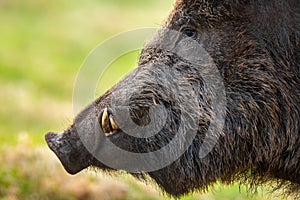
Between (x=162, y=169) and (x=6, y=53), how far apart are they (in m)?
12.2

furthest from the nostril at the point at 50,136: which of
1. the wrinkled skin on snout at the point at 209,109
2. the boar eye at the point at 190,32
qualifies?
the boar eye at the point at 190,32

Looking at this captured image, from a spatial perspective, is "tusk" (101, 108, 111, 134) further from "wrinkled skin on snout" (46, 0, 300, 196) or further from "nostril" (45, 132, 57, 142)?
"nostril" (45, 132, 57, 142)

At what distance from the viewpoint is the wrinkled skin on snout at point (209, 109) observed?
5.21 m

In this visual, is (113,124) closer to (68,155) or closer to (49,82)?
(68,155)

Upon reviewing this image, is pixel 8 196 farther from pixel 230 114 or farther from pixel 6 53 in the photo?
pixel 6 53

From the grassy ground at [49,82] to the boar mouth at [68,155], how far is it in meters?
0.46

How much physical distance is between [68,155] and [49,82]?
10492 mm

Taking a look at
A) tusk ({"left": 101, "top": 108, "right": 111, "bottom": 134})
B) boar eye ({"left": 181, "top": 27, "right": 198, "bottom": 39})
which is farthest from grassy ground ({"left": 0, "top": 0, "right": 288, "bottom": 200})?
boar eye ({"left": 181, "top": 27, "right": 198, "bottom": 39})

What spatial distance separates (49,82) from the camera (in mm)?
15688

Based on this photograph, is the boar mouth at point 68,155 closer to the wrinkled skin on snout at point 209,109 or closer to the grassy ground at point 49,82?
the wrinkled skin on snout at point 209,109

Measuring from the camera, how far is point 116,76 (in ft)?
52.1

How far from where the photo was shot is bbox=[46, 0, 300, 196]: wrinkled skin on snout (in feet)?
17.1

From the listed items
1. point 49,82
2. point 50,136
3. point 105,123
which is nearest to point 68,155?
point 50,136

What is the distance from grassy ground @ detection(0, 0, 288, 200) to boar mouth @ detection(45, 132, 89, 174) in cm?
46
